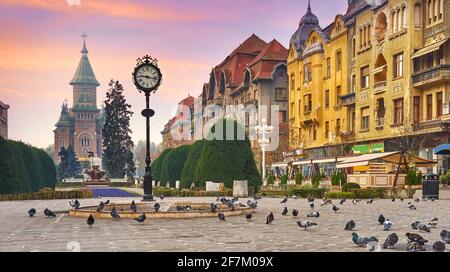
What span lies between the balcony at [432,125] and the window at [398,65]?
489 cm

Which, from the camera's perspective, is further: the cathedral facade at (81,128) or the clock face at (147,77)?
the cathedral facade at (81,128)

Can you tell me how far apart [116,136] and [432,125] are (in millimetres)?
47287

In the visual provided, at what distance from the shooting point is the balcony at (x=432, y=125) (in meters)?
37.2

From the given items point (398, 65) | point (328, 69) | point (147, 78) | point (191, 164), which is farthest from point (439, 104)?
point (147, 78)

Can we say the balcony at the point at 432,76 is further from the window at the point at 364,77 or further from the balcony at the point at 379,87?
the window at the point at 364,77

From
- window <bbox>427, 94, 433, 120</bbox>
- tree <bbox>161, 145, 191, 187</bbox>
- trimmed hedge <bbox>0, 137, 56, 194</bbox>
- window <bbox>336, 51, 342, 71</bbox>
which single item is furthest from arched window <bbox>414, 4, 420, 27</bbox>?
trimmed hedge <bbox>0, 137, 56, 194</bbox>

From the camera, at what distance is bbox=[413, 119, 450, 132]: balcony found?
37.2 meters

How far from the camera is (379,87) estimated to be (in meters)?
46.5

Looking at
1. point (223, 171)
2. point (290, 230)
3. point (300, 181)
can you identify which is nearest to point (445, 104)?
point (300, 181)

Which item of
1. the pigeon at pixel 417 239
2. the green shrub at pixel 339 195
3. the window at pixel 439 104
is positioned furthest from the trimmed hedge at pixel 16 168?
the window at pixel 439 104

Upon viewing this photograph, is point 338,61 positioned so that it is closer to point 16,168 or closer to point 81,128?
point 16,168

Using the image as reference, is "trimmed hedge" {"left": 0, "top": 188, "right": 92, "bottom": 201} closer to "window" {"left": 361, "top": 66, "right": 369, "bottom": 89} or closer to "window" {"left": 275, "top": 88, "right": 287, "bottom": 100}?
"window" {"left": 361, "top": 66, "right": 369, "bottom": 89}

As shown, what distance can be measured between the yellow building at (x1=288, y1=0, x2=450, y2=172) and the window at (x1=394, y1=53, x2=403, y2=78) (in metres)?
0.06
